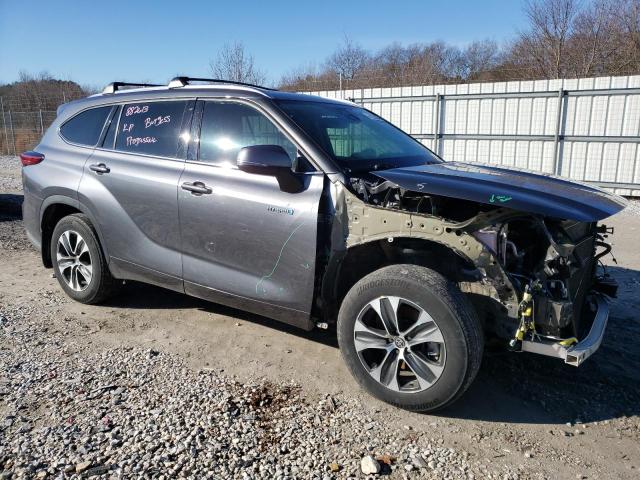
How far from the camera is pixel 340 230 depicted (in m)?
3.24

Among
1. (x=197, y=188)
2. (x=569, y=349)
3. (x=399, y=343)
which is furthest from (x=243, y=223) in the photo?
(x=569, y=349)

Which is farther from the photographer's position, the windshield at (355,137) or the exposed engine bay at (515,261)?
the windshield at (355,137)

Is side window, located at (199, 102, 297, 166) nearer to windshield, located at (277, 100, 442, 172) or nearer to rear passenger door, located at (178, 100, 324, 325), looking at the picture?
rear passenger door, located at (178, 100, 324, 325)

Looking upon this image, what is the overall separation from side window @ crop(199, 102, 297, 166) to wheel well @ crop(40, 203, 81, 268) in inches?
69.1

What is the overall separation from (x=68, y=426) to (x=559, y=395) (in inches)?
118

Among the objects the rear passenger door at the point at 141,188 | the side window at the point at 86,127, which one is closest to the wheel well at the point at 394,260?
the rear passenger door at the point at 141,188

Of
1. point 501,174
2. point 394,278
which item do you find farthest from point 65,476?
point 501,174

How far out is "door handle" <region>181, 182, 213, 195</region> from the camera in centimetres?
369

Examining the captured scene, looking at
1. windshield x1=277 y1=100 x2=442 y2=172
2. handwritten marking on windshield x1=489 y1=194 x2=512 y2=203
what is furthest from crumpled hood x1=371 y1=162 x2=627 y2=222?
windshield x1=277 y1=100 x2=442 y2=172

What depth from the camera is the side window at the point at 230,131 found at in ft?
12.0

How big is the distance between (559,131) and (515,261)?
36.0 ft

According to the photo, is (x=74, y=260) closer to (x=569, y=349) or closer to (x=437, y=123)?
(x=569, y=349)

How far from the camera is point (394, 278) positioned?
300 centimetres

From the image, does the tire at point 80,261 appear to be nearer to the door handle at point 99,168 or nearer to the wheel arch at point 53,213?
the wheel arch at point 53,213
